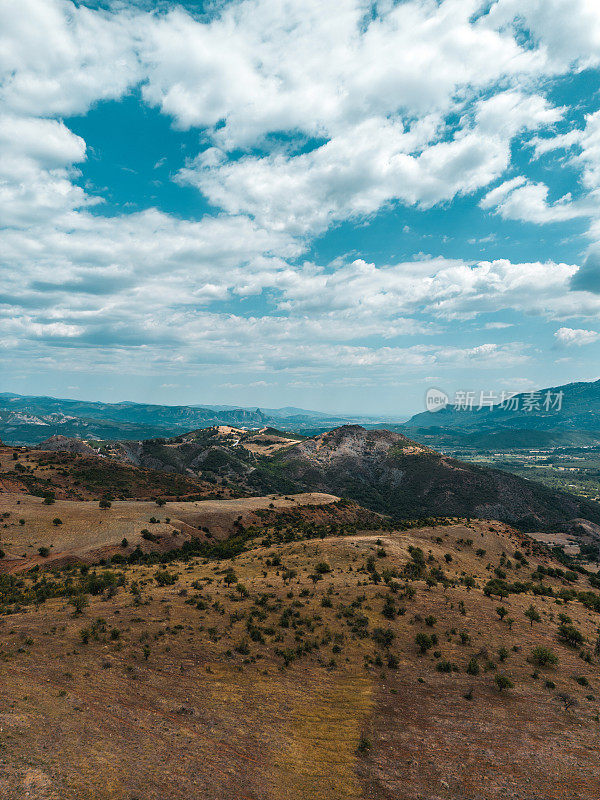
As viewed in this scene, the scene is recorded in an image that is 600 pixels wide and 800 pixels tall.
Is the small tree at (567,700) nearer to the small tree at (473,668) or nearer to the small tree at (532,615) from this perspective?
the small tree at (473,668)

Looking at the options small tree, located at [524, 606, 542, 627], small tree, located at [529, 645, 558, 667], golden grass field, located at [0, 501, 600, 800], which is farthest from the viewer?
small tree, located at [524, 606, 542, 627]

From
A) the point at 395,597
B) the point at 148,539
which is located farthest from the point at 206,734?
the point at 148,539

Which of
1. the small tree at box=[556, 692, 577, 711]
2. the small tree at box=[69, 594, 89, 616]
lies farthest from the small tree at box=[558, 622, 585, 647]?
the small tree at box=[69, 594, 89, 616]

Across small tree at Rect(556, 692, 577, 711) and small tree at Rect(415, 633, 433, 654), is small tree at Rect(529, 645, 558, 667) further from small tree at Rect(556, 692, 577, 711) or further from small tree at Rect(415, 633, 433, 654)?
small tree at Rect(415, 633, 433, 654)

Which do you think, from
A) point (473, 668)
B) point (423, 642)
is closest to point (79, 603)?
point (423, 642)

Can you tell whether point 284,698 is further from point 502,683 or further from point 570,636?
point 570,636

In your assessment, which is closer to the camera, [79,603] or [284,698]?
[284,698]

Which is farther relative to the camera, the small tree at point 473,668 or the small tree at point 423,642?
the small tree at point 423,642

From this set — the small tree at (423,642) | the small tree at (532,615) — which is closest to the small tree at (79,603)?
the small tree at (423,642)

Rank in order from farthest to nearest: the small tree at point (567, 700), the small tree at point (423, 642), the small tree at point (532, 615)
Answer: the small tree at point (532, 615)
the small tree at point (423, 642)
the small tree at point (567, 700)

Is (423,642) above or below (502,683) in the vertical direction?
below
